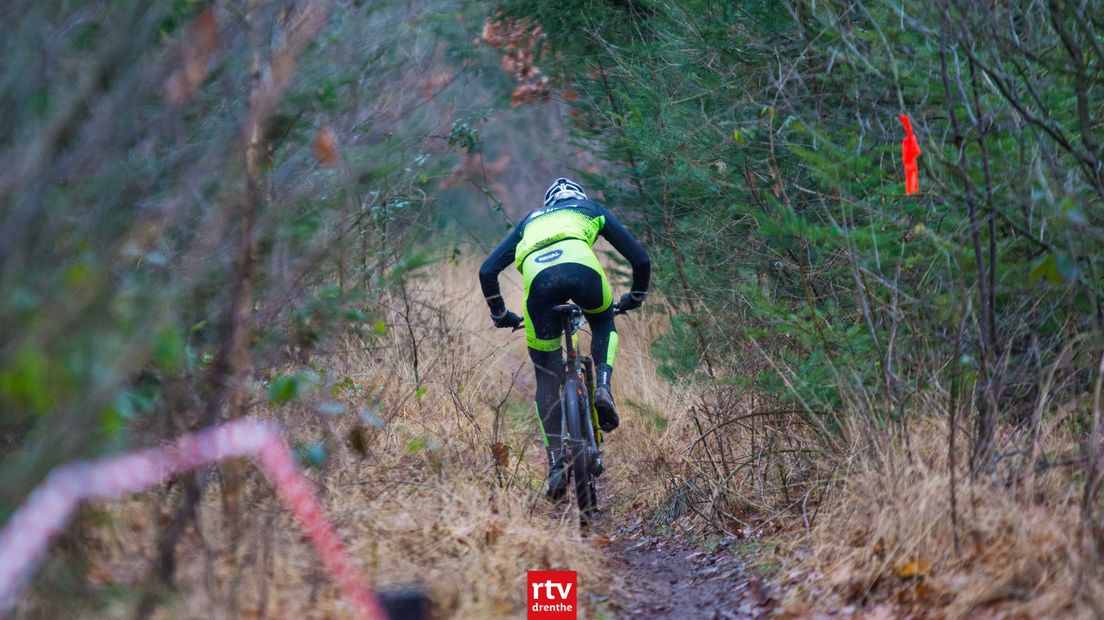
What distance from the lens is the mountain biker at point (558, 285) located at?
22.6 ft

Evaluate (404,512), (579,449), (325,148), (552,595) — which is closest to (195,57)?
(325,148)

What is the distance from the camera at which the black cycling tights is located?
6.88 m

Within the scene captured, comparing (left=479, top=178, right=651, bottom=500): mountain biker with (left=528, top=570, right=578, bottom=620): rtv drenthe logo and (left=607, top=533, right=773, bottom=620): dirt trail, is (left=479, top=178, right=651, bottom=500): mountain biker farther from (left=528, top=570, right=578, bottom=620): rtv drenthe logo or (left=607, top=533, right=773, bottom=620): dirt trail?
(left=528, top=570, right=578, bottom=620): rtv drenthe logo

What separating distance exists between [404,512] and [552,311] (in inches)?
74.7

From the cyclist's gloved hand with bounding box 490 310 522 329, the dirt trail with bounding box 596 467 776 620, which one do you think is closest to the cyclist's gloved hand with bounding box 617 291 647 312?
the cyclist's gloved hand with bounding box 490 310 522 329

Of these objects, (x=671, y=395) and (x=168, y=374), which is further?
(x=671, y=395)

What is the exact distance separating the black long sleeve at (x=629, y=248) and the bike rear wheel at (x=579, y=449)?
0.88 metres

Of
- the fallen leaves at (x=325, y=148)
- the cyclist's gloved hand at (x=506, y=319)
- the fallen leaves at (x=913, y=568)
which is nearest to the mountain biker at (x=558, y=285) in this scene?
the cyclist's gloved hand at (x=506, y=319)

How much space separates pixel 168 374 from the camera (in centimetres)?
429

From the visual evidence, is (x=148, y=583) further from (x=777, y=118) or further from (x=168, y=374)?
(x=777, y=118)

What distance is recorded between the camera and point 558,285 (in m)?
6.87

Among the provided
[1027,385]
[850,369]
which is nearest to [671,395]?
[850,369]

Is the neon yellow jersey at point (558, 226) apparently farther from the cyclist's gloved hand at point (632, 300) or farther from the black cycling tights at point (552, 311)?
the cyclist's gloved hand at point (632, 300)

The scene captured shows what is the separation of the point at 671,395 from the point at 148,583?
19.7ft
